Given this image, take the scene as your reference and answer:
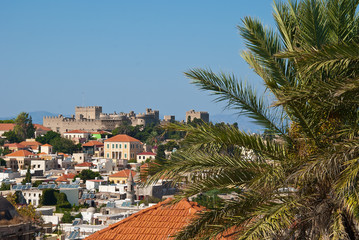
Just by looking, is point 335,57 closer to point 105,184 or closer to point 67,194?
point 67,194

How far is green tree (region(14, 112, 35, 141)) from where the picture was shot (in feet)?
364

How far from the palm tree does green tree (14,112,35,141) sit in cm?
10747

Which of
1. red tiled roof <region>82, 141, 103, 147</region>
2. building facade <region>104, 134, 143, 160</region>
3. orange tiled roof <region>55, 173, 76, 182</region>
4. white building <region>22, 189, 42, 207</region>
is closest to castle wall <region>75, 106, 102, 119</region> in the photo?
red tiled roof <region>82, 141, 103, 147</region>

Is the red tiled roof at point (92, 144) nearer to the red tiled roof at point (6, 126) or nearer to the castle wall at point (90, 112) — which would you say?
the red tiled roof at point (6, 126)

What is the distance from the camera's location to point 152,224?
28.7 feet

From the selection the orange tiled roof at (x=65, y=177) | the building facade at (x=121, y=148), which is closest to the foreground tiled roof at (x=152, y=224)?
the orange tiled roof at (x=65, y=177)

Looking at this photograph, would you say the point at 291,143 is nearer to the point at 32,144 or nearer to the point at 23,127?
the point at 32,144

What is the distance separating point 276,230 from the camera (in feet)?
18.5

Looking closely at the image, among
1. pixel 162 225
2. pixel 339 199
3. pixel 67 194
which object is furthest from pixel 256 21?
pixel 67 194

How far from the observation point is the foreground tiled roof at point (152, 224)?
28.0 feet

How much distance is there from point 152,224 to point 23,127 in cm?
10707

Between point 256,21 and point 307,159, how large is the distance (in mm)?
1588

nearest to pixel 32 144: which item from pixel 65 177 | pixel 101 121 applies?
pixel 101 121

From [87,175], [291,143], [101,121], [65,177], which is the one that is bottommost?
[291,143]
